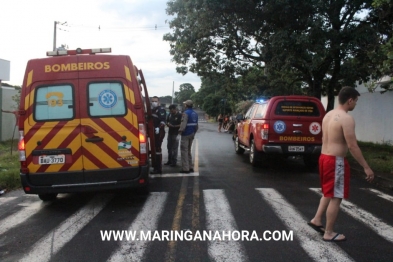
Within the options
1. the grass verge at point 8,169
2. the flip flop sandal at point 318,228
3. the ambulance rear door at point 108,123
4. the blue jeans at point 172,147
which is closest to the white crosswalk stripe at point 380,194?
the flip flop sandal at point 318,228

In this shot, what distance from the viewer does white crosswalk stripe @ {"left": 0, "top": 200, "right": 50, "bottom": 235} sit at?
18.2 feet

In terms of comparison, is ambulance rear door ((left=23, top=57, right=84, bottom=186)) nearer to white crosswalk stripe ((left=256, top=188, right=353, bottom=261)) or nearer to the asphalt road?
the asphalt road

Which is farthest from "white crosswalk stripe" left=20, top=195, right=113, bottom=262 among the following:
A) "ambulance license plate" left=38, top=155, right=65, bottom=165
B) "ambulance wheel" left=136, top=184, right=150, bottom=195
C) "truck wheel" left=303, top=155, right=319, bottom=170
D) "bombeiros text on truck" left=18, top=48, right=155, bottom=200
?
"truck wheel" left=303, top=155, right=319, bottom=170

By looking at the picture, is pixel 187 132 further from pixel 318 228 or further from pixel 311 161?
pixel 318 228

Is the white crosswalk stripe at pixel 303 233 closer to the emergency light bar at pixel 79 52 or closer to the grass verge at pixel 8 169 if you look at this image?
the emergency light bar at pixel 79 52

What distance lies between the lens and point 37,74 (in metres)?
6.17

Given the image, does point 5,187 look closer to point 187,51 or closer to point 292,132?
point 292,132

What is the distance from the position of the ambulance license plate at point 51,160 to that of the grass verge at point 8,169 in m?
2.95

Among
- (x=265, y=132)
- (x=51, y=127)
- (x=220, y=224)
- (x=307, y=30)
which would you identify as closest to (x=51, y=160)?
(x=51, y=127)

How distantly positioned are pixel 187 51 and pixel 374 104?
28.6 ft

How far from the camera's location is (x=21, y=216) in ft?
20.0

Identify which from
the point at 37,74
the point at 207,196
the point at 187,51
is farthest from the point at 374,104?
the point at 37,74

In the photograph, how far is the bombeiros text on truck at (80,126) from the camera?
6.11m

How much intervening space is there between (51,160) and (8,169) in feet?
15.7
